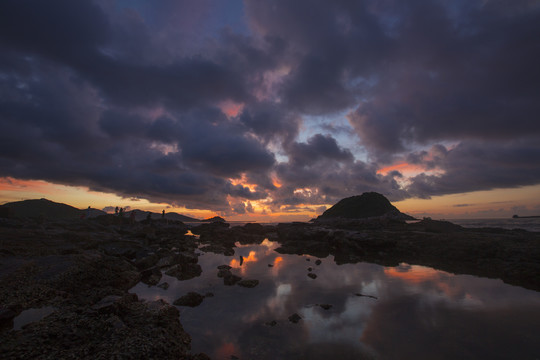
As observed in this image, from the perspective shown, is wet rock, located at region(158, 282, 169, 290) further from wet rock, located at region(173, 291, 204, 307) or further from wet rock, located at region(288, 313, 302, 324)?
wet rock, located at region(288, 313, 302, 324)

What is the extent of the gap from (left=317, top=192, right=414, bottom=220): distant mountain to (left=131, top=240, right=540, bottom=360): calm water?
374 ft

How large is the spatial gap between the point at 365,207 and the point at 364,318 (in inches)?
5152

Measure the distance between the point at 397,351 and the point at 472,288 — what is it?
1295 centimetres

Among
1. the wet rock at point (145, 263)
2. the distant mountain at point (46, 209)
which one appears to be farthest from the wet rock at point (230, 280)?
the distant mountain at point (46, 209)

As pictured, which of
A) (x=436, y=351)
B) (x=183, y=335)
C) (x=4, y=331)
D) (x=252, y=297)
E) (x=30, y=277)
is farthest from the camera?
(x=252, y=297)

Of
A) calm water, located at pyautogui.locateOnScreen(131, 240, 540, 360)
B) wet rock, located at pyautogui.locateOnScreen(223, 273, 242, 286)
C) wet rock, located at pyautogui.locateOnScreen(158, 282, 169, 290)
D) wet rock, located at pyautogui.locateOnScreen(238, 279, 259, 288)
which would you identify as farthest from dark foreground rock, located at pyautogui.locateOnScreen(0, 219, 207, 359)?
wet rock, located at pyautogui.locateOnScreen(238, 279, 259, 288)

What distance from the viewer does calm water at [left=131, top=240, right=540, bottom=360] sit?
29.7 feet

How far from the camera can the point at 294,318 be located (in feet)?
37.8

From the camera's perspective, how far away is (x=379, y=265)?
25.2m

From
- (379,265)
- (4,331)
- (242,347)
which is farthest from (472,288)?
(4,331)

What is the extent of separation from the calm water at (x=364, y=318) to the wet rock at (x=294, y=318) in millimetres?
289

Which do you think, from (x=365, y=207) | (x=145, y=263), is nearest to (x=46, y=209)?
(x=145, y=263)

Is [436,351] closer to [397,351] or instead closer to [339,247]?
[397,351]

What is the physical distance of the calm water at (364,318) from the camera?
29.7 feet
